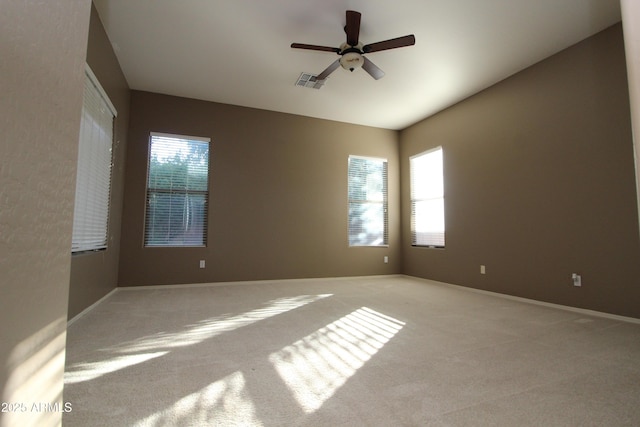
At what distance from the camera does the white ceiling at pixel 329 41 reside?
2.96 metres

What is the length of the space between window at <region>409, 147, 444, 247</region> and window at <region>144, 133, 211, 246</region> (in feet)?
12.3

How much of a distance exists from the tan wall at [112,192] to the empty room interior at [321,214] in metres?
0.04

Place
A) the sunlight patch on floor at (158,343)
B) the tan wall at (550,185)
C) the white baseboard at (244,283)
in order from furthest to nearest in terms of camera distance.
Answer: the white baseboard at (244,283) < the tan wall at (550,185) < the sunlight patch on floor at (158,343)

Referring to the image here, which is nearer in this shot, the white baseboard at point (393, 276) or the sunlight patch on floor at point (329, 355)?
the sunlight patch on floor at point (329, 355)

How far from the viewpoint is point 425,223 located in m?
5.64

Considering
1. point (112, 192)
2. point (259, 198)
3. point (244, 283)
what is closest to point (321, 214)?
point (259, 198)

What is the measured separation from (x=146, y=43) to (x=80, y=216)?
2.06 meters

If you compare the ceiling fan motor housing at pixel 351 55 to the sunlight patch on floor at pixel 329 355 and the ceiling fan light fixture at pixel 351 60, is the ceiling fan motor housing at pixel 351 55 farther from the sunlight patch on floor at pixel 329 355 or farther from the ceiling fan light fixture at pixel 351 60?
the sunlight patch on floor at pixel 329 355

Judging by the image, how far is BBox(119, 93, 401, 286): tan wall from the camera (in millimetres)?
4625

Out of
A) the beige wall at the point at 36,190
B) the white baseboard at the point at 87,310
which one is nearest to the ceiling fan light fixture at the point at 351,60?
the beige wall at the point at 36,190

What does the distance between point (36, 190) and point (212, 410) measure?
1.34 meters

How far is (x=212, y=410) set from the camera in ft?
4.73

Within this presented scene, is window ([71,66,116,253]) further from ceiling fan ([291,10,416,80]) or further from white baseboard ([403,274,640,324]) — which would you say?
white baseboard ([403,274,640,324])

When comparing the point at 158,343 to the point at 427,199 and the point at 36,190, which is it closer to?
the point at 36,190
